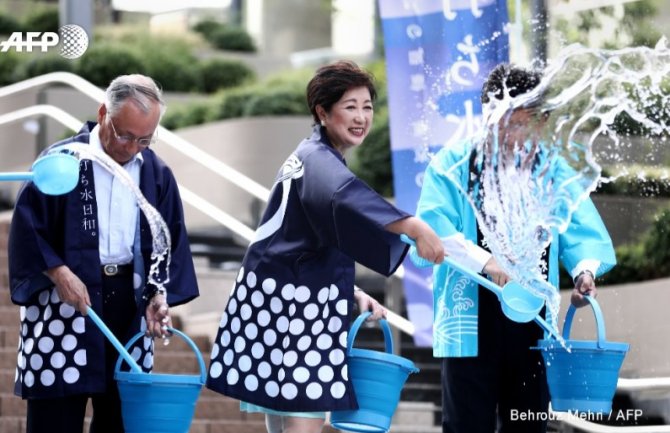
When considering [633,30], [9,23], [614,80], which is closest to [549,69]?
[614,80]

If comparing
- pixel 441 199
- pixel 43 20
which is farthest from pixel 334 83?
pixel 43 20

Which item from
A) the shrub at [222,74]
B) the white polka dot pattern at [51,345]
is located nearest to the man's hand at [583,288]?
the white polka dot pattern at [51,345]

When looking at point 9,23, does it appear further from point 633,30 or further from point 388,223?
point 388,223

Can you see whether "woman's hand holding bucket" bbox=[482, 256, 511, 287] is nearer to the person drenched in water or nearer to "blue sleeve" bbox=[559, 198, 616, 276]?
the person drenched in water

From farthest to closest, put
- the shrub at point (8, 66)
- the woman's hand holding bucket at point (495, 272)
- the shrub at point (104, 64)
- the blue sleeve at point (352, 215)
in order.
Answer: the shrub at point (8, 66) → the shrub at point (104, 64) → the woman's hand holding bucket at point (495, 272) → the blue sleeve at point (352, 215)

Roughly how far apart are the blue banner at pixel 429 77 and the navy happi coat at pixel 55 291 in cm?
285

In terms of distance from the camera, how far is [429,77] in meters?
7.45

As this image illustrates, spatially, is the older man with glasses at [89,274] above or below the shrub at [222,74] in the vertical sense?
below

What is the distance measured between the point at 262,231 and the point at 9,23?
15.5m

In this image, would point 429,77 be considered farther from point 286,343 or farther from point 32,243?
point 32,243

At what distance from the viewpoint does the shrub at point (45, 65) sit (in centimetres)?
1470

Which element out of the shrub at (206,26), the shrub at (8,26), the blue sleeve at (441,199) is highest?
the shrub at (206,26)

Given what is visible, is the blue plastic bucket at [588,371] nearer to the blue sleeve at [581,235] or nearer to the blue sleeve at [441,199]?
the blue sleeve at [581,235]

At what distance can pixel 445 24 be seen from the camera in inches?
287
